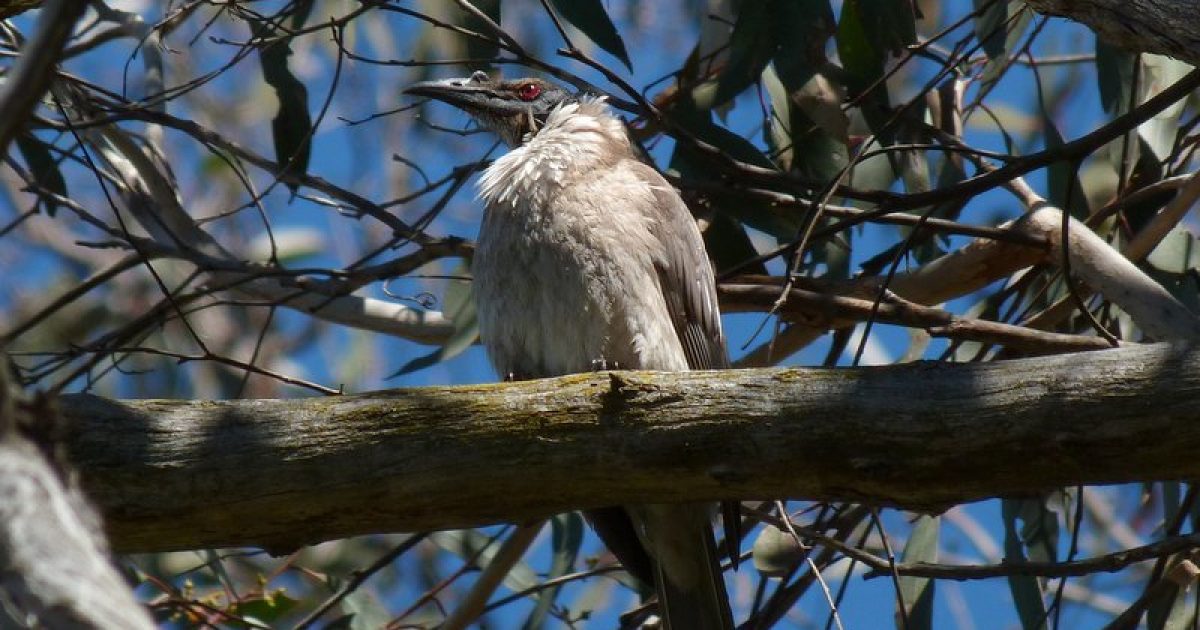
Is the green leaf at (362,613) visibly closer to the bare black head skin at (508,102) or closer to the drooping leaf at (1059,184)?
the bare black head skin at (508,102)

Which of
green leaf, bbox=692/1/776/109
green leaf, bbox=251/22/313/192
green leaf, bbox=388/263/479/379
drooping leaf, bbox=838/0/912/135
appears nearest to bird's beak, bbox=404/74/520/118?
green leaf, bbox=251/22/313/192

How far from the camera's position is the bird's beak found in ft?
16.2

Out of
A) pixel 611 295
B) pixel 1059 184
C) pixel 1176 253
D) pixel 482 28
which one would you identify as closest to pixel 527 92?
pixel 482 28

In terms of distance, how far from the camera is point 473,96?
502 cm

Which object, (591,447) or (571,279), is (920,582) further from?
(591,447)

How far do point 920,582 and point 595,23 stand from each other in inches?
79.1

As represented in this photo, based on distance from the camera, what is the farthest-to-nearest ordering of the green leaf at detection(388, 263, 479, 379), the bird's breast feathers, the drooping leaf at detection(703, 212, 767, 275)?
the green leaf at detection(388, 263, 479, 379)
the drooping leaf at detection(703, 212, 767, 275)
the bird's breast feathers

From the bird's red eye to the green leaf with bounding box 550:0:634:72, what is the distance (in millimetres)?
937

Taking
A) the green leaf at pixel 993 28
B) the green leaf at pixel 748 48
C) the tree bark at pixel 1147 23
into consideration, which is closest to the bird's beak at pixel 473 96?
the green leaf at pixel 748 48

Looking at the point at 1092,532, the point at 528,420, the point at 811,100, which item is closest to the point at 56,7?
the point at 528,420

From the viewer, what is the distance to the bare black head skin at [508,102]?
16.5 feet

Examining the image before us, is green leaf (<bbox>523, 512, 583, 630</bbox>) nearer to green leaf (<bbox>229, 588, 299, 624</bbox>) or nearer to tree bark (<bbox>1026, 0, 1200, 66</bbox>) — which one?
green leaf (<bbox>229, 588, 299, 624</bbox>)

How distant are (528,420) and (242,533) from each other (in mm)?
603

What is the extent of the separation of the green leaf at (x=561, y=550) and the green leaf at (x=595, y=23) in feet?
5.98
